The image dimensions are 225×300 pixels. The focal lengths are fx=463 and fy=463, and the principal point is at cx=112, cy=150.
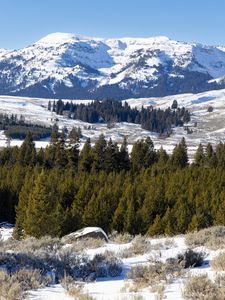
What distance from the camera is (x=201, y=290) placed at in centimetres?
860

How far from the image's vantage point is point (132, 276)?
1027 cm

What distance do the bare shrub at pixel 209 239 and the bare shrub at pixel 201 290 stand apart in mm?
4473

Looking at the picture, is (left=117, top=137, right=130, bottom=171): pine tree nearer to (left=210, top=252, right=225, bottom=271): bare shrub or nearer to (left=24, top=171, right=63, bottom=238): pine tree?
(left=24, top=171, right=63, bottom=238): pine tree

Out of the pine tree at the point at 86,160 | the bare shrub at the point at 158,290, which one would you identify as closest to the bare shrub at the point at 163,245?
the bare shrub at the point at 158,290

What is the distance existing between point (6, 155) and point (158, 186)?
46.6 meters

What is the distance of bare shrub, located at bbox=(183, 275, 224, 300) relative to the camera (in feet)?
27.0

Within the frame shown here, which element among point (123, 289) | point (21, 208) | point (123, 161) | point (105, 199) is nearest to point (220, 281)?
point (123, 289)

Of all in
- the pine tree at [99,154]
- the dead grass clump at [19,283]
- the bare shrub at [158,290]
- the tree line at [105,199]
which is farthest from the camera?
the pine tree at [99,154]

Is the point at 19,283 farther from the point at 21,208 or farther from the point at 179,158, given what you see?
the point at 179,158

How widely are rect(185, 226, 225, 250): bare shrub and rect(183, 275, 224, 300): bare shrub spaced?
14.7 ft

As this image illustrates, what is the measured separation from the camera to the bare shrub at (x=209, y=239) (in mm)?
13832

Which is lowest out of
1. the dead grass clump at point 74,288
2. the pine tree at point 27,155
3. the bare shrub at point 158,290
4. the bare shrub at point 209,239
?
the pine tree at point 27,155

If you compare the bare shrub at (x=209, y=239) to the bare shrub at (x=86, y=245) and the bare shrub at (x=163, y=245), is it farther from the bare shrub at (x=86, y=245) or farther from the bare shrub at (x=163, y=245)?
the bare shrub at (x=86, y=245)

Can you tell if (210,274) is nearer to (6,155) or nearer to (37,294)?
(37,294)
